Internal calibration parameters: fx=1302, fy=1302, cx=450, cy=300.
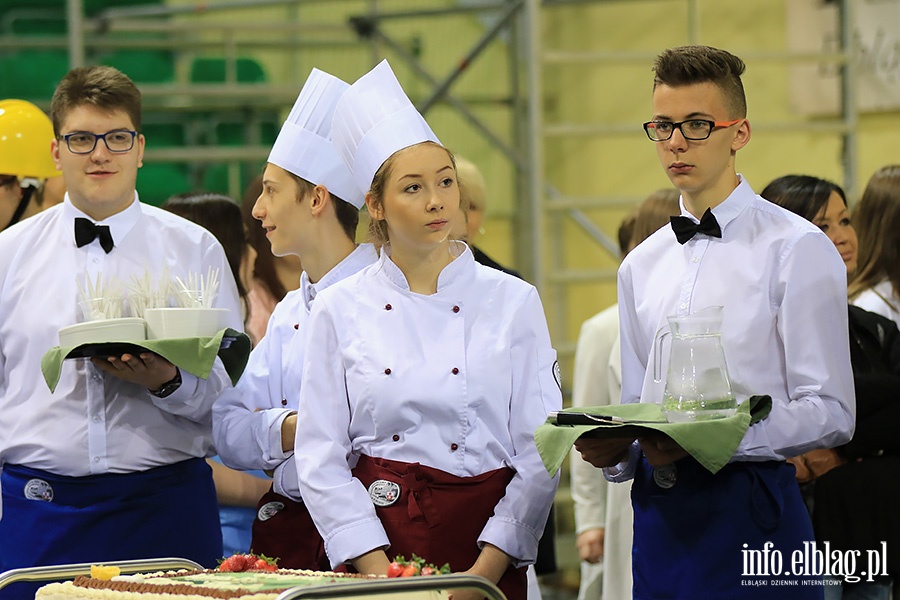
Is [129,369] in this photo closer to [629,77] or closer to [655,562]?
[655,562]

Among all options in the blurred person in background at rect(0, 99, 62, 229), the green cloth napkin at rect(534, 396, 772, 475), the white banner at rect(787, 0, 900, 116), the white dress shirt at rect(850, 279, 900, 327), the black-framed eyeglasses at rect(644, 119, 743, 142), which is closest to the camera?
the green cloth napkin at rect(534, 396, 772, 475)

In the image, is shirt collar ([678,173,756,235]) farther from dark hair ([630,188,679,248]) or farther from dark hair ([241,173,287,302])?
dark hair ([241,173,287,302])

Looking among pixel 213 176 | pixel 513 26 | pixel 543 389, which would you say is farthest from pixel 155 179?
pixel 543 389

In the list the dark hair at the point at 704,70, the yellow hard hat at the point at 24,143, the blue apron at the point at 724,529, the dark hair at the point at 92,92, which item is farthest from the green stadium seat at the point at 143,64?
the blue apron at the point at 724,529

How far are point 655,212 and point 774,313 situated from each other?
1.21 meters

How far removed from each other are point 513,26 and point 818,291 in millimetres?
4353

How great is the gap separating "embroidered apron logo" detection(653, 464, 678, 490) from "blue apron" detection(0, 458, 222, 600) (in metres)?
1.13

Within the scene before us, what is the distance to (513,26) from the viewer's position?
6.52 m

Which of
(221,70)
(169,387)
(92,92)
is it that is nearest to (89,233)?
(92,92)

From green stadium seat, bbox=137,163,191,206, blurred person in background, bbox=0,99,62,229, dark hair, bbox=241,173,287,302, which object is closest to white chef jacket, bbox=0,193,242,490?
blurred person in background, bbox=0,99,62,229

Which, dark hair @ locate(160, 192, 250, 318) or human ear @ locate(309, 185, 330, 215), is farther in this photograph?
dark hair @ locate(160, 192, 250, 318)

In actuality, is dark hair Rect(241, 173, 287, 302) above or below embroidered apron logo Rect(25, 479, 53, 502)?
above

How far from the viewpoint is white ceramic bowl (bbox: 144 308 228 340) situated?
106 inches

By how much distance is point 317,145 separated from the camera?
9.56ft
